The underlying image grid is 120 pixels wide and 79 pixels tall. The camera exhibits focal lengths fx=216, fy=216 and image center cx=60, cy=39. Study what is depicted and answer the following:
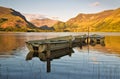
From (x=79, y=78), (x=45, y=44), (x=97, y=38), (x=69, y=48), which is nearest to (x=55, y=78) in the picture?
(x=79, y=78)

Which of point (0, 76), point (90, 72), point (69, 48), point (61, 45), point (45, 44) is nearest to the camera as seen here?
point (0, 76)

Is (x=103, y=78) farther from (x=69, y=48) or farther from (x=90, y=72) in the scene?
(x=69, y=48)

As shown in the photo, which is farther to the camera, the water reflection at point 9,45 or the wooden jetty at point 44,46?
the water reflection at point 9,45

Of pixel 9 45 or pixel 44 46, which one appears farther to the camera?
pixel 9 45

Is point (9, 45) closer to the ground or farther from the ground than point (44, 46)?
closer to the ground

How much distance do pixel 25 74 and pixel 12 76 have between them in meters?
1.67

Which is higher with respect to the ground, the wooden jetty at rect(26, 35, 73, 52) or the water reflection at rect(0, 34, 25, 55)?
the wooden jetty at rect(26, 35, 73, 52)

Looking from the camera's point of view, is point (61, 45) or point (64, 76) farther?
point (61, 45)

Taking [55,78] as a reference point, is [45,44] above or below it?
above

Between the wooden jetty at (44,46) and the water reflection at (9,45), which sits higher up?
the wooden jetty at (44,46)

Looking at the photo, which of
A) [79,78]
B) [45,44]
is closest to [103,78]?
[79,78]

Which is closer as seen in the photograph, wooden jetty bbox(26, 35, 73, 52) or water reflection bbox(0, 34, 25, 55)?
wooden jetty bbox(26, 35, 73, 52)

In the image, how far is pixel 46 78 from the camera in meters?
22.8

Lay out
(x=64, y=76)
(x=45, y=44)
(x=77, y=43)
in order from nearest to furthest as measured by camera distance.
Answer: (x=64, y=76) → (x=45, y=44) → (x=77, y=43)
